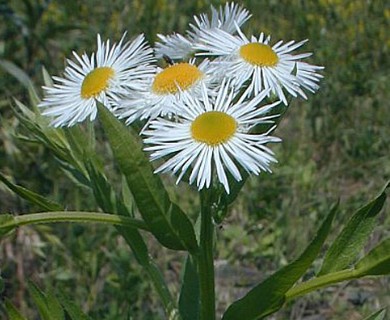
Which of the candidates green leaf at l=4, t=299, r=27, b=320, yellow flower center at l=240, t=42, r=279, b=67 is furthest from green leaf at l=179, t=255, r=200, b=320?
yellow flower center at l=240, t=42, r=279, b=67

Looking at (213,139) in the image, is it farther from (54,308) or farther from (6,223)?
(54,308)

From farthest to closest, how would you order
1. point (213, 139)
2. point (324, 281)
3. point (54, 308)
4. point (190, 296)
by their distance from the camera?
point (190, 296) → point (54, 308) → point (324, 281) → point (213, 139)

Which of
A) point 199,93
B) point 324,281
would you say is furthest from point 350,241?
point 199,93

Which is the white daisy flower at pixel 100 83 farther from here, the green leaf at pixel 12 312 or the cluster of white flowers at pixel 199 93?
the green leaf at pixel 12 312

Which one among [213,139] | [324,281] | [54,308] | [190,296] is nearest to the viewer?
[213,139]

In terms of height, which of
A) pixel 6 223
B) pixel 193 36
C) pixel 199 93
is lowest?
pixel 6 223

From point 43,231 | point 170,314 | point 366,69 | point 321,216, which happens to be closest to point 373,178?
point 321,216

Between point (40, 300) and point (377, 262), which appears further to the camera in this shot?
point (40, 300)

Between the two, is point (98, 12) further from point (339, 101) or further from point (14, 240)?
point (14, 240)
